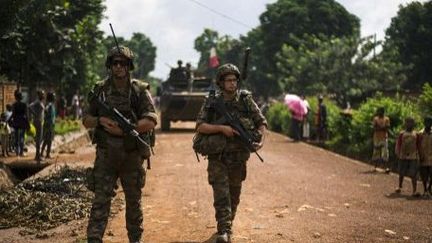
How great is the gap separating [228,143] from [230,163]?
0.69 feet

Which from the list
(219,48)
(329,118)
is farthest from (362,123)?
(219,48)

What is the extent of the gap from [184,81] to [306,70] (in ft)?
44.0

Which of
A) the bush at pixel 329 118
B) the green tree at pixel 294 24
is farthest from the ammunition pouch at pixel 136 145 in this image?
the green tree at pixel 294 24

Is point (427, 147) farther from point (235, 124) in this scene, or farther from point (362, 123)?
point (362, 123)

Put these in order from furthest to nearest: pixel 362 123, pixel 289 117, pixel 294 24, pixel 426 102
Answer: pixel 294 24
pixel 289 117
pixel 362 123
pixel 426 102

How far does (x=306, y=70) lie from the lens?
118 ft

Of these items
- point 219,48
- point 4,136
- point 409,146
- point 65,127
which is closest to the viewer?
point 409,146

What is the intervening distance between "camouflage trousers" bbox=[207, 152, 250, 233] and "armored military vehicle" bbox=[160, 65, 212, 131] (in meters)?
17.0

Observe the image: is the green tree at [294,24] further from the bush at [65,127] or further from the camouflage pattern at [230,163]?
the camouflage pattern at [230,163]

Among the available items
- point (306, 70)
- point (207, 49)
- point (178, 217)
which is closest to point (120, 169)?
point (178, 217)

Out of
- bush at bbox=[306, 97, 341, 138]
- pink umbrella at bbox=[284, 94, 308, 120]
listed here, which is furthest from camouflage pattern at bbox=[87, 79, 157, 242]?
pink umbrella at bbox=[284, 94, 308, 120]

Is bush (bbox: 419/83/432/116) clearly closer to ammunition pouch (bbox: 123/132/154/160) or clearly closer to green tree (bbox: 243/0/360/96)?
ammunition pouch (bbox: 123/132/154/160)

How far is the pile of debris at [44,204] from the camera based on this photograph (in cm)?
700

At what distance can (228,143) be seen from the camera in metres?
6.07
